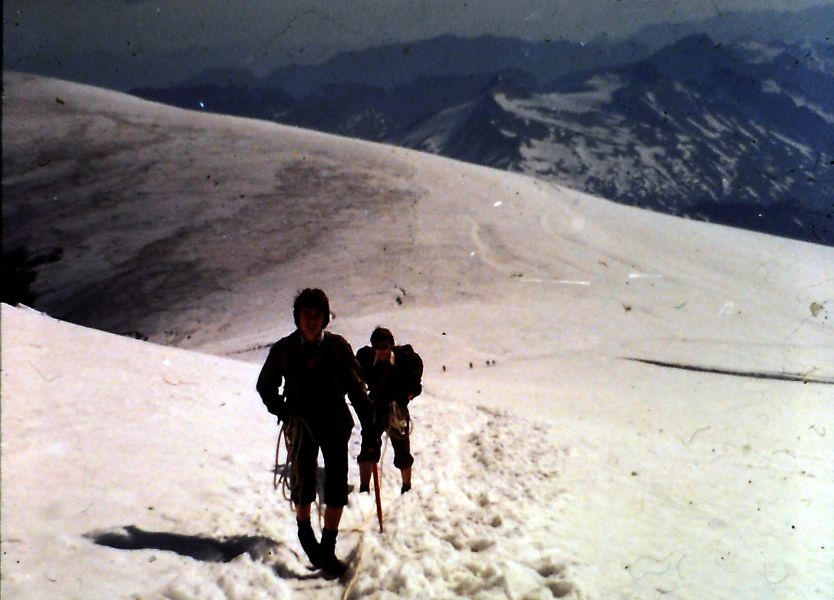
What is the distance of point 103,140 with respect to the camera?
110ft

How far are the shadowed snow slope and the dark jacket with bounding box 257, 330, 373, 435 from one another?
4.14 ft

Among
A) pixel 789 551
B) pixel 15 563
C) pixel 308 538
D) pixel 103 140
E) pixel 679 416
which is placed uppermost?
pixel 103 140

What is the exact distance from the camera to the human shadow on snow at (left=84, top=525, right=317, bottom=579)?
4.39 meters

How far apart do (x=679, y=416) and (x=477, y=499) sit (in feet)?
20.0

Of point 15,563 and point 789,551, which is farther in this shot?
point 789,551

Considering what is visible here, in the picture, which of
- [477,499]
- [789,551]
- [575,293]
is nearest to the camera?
[789,551]

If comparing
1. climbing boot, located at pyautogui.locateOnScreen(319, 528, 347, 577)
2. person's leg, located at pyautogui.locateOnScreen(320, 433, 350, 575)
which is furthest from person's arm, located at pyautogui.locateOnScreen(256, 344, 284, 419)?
climbing boot, located at pyautogui.locateOnScreen(319, 528, 347, 577)

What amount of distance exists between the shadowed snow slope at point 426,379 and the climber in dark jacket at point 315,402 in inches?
18.6

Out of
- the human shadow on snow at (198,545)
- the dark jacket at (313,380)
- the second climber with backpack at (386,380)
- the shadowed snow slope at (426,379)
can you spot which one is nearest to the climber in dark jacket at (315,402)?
the dark jacket at (313,380)

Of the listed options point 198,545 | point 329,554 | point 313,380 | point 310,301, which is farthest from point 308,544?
point 310,301

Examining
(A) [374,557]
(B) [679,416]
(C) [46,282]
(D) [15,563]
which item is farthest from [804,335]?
(C) [46,282]

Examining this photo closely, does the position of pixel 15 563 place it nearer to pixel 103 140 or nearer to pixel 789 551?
pixel 789 551

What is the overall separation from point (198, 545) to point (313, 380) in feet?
5.41

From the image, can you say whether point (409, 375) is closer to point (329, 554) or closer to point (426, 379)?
point (329, 554)
